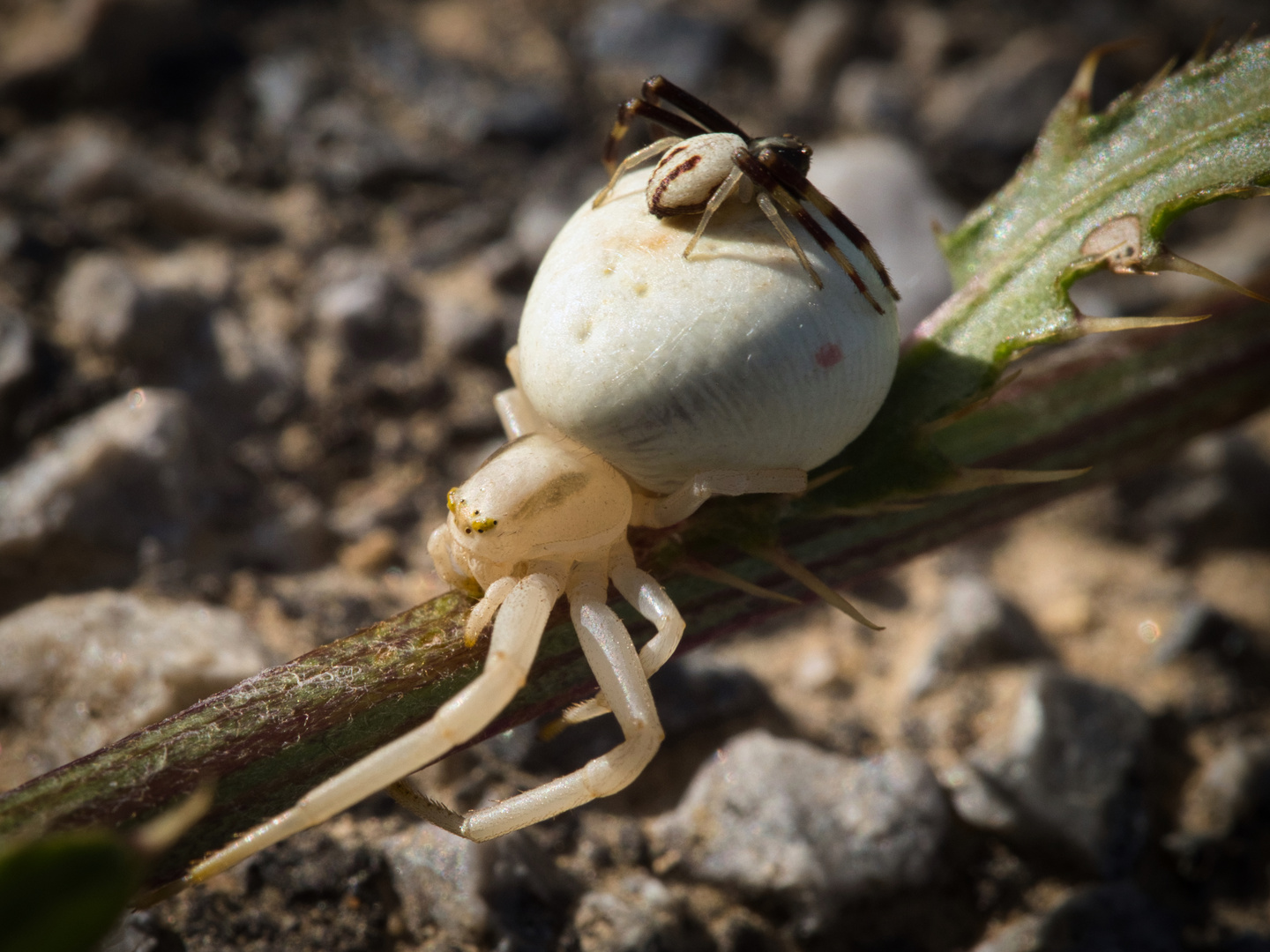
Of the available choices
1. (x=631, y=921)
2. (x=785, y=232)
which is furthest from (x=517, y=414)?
(x=631, y=921)

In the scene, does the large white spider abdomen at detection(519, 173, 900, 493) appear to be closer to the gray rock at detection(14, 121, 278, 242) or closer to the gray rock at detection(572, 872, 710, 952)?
the gray rock at detection(572, 872, 710, 952)

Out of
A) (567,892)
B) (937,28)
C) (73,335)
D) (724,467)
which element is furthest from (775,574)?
(937,28)

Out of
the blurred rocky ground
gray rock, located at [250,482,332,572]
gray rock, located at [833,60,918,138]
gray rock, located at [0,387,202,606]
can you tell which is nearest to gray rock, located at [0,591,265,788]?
the blurred rocky ground

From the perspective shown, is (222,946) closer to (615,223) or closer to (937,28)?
(615,223)

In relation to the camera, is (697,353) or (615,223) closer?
(697,353)

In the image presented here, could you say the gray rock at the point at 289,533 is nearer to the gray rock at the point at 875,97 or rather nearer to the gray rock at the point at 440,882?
the gray rock at the point at 440,882

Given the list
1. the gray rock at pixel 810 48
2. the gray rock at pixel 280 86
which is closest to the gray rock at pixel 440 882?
the gray rock at pixel 280 86
